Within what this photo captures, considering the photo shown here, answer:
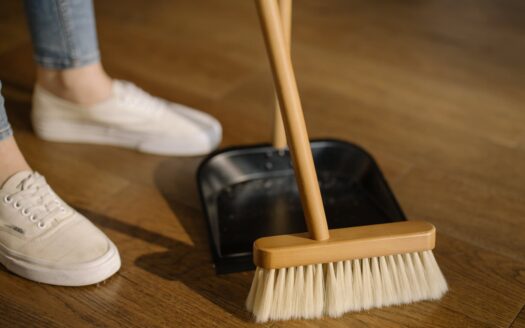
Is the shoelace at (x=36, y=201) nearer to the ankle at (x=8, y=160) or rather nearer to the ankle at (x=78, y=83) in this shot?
the ankle at (x=8, y=160)

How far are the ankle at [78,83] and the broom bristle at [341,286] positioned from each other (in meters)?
0.47

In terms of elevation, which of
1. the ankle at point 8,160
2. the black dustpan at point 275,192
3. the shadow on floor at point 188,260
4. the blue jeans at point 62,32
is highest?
the blue jeans at point 62,32

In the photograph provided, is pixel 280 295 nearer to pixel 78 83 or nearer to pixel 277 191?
pixel 277 191

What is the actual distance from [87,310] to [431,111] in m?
0.72

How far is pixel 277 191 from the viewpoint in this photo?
3.31 ft

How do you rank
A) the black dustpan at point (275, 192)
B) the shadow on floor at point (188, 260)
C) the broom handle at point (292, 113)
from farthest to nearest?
the black dustpan at point (275, 192)
the shadow on floor at point (188, 260)
the broom handle at point (292, 113)

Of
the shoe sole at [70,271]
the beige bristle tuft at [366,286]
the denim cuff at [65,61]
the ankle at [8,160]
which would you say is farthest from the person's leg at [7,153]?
the beige bristle tuft at [366,286]

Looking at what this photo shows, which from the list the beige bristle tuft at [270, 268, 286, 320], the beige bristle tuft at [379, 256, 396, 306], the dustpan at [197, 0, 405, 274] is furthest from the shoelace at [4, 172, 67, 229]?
the beige bristle tuft at [379, 256, 396, 306]

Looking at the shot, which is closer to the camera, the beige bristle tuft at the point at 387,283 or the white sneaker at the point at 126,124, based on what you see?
the beige bristle tuft at the point at 387,283

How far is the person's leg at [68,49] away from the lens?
1.00 metres

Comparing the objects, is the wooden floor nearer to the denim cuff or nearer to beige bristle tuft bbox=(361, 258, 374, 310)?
beige bristle tuft bbox=(361, 258, 374, 310)

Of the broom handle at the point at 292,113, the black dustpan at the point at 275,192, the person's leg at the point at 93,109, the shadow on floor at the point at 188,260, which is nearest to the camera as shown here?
the broom handle at the point at 292,113

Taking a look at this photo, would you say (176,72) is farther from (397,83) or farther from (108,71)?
(397,83)

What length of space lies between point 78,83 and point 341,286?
55cm
